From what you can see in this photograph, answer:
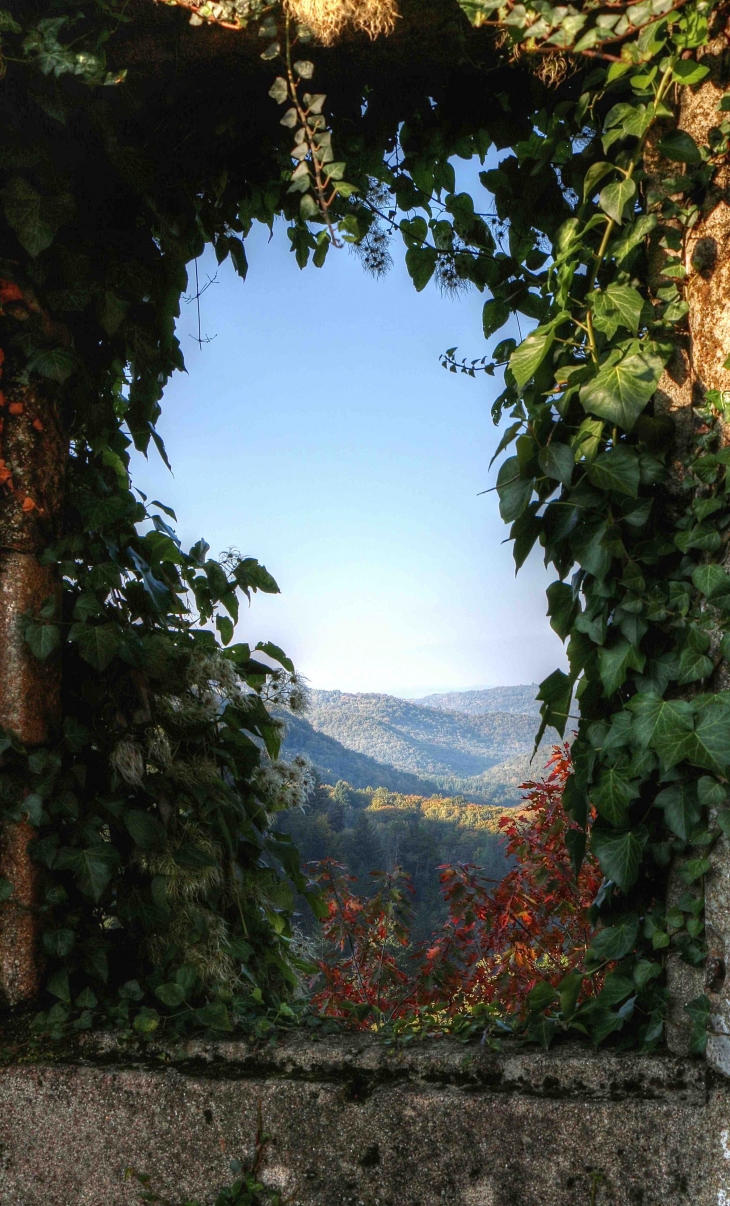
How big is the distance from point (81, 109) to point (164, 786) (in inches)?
56.5

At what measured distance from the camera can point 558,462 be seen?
1279 millimetres

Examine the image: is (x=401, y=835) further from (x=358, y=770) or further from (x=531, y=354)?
(x=358, y=770)

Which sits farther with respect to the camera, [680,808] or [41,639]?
→ [41,639]

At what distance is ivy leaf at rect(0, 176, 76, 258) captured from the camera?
58.9 inches

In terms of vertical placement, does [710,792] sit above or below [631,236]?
below

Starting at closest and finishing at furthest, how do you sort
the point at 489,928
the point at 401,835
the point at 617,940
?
the point at 617,940
the point at 489,928
the point at 401,835

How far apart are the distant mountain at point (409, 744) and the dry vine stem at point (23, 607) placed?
24581 mm

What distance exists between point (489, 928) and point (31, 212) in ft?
10.9

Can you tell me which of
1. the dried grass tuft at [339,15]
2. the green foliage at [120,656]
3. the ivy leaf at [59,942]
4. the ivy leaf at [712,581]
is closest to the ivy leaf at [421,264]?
the green foliage at [120,656]

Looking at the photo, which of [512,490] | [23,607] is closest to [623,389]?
[512,490]

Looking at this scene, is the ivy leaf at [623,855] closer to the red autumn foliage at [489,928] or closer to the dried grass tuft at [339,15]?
the dried grass tuft at [339,15]

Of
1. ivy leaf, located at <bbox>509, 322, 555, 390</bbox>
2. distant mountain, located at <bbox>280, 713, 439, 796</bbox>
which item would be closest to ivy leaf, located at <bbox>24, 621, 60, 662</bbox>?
ivy leaf, located at <bbox>509, 322, 555, 390</bbox>

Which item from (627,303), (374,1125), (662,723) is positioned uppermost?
(627,303)

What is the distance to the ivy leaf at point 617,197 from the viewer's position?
49.1 inches
